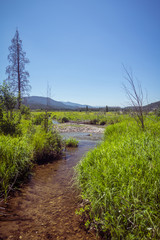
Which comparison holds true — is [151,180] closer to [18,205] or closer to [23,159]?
[18,205]

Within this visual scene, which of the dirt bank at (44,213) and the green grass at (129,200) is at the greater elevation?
the green grass at (129,200)

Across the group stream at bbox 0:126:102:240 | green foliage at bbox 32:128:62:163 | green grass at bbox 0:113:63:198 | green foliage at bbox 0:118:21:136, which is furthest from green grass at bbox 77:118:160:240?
green foliage at bbox 0:118:21:136

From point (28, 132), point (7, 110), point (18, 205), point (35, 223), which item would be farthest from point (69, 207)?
point (7, 110)

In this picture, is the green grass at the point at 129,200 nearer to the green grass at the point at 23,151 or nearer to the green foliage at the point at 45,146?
the green grass at the point at 23,151

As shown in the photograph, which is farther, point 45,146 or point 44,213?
point 45,146

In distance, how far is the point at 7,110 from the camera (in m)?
6.34

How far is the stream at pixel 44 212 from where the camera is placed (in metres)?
2.31

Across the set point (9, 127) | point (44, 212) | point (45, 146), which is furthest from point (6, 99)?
point (44, 212)

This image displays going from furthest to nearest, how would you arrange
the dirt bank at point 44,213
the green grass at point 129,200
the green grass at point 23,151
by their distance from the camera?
the green grass at point 23,151 < the dirt bank at point 44,213 < the green grass at point 129,200

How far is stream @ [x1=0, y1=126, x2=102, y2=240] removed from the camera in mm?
2307

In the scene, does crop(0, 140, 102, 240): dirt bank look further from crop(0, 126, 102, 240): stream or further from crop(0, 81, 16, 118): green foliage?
crop(0, 81, 16, 118): green foliage

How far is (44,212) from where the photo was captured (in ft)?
9.51

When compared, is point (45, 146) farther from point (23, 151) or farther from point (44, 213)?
point (44, 213)

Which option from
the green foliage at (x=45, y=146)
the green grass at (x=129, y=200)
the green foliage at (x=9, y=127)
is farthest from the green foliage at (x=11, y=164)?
the green grass at (x=129, y=200)
